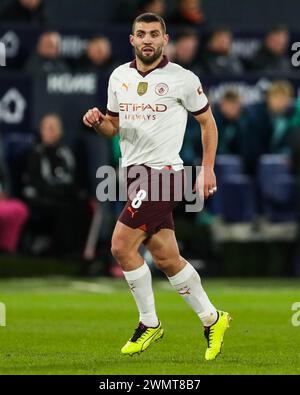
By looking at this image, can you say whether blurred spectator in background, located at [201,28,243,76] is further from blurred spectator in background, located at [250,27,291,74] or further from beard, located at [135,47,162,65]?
beard, located at [135,47,162,65]

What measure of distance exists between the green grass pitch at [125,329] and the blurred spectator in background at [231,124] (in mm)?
1847

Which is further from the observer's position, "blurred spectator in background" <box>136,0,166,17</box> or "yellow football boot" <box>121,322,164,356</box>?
"blurred spectator in background" <box>136,0,166,17</box>

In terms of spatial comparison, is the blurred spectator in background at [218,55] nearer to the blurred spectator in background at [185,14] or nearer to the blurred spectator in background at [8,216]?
the blurred spectator in background at [185,14]

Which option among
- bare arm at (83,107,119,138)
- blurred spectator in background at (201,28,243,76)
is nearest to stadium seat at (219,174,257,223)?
blurred spectator in background at (201,28,243,76)

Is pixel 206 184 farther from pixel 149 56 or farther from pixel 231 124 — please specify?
pixel 231 124

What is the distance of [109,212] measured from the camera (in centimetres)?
1669

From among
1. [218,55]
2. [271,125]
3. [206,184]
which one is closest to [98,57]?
[218,55]

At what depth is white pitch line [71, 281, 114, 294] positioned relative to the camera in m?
14.9

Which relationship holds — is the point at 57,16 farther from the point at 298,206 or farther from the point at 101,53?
the point at 298,206

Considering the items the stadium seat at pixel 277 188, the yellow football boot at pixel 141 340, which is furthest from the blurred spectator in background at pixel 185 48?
the yellow football boot at pixel 141 340

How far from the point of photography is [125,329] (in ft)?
35.2

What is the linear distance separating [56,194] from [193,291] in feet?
24.6

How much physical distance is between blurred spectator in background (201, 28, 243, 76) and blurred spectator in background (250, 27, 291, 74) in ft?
1.61
